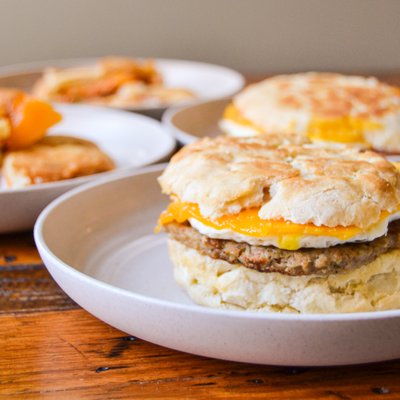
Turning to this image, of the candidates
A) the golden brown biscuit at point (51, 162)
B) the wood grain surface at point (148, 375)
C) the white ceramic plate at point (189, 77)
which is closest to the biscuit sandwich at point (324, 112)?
the golden brown biscuit at point (51, 162)

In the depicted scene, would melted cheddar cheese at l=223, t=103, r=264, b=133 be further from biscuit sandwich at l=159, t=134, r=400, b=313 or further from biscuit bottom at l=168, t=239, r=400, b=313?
biscuit bottom at l=168, t=239, r=400, b=313

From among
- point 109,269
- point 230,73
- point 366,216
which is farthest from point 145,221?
point 230,73

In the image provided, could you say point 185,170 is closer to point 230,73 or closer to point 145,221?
point 145,221

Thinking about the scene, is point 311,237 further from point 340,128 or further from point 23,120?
point 23,120

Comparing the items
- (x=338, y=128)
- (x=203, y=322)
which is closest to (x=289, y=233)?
(x=203, y=322)

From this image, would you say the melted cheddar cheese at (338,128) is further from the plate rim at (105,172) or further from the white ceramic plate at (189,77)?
the white ceramic plate at (189,77)
